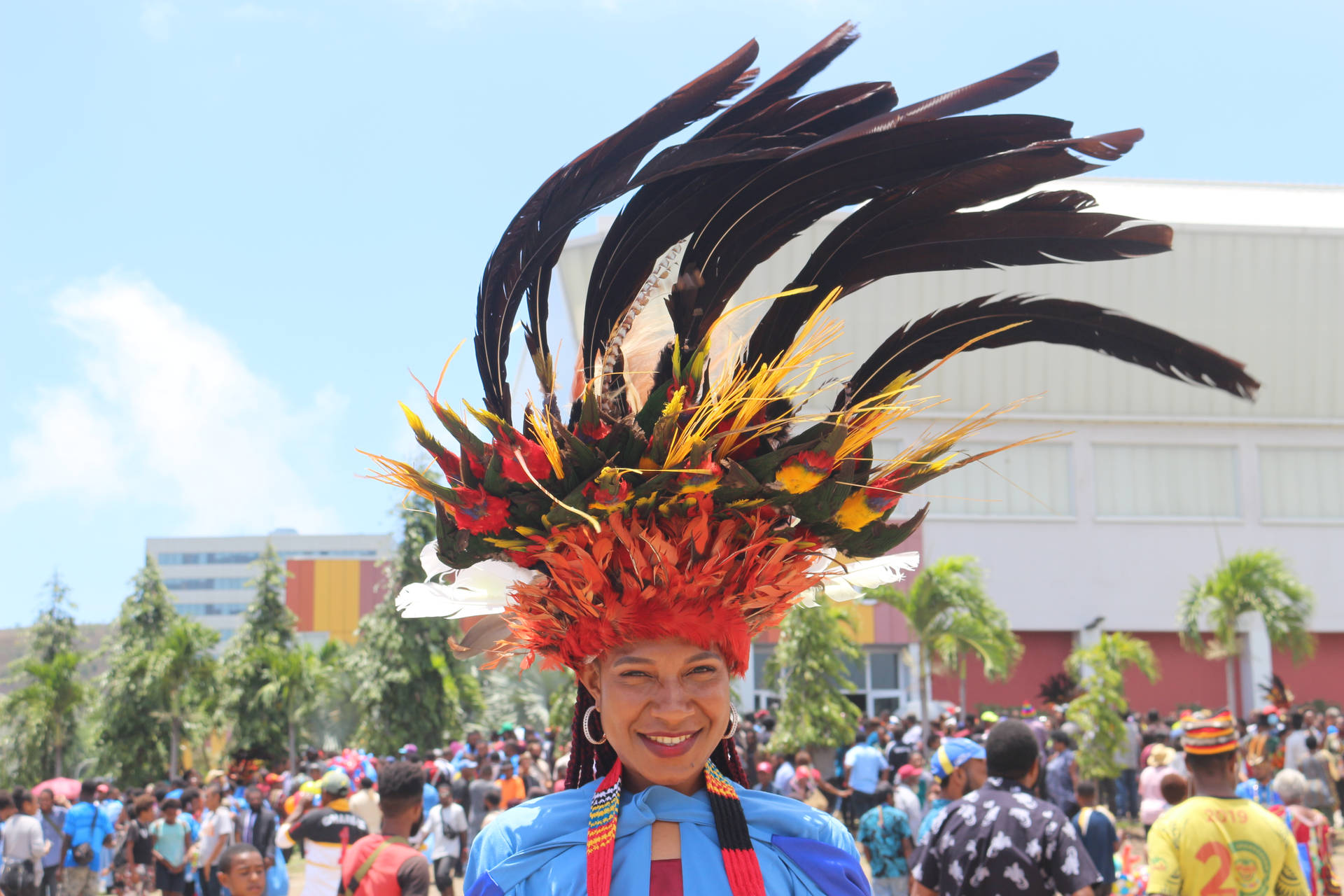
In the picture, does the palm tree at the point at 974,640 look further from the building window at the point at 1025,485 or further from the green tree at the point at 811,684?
the building window at the point at 1025,485

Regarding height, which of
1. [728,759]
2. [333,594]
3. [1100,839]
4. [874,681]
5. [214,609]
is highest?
[728,759]

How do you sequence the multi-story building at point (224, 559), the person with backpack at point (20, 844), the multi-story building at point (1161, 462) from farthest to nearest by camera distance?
the multi-story building at point (224, 559), the multi-story building at point (1161, 462), the person with backpack at point (20, 844)

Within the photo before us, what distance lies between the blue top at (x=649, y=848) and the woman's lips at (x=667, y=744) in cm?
9

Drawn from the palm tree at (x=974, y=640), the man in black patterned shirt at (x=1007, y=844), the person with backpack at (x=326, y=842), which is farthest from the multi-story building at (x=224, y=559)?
the man in black patterned shirt at (x=1007, y=844)

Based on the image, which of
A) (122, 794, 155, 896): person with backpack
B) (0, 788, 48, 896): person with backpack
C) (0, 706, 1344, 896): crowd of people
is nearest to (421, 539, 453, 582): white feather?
(0, 706, 1344, 896): crowd of people

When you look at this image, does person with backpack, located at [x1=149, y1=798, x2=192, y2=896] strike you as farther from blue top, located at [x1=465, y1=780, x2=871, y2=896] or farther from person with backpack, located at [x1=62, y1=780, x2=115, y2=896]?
blue top, located at [x1=465, y1=780, x2=871, y2=896]

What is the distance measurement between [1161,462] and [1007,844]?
32.5 m

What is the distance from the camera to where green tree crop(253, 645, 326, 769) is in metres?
26.6

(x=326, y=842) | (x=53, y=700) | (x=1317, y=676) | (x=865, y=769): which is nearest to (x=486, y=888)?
(x=326, y=842)

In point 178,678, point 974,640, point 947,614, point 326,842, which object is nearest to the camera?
point 326,842

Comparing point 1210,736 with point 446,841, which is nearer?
point 1210,736

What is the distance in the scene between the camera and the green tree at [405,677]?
83.9 ft

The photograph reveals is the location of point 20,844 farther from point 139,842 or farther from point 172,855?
point 172,855

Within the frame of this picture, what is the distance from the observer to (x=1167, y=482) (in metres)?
34.3
